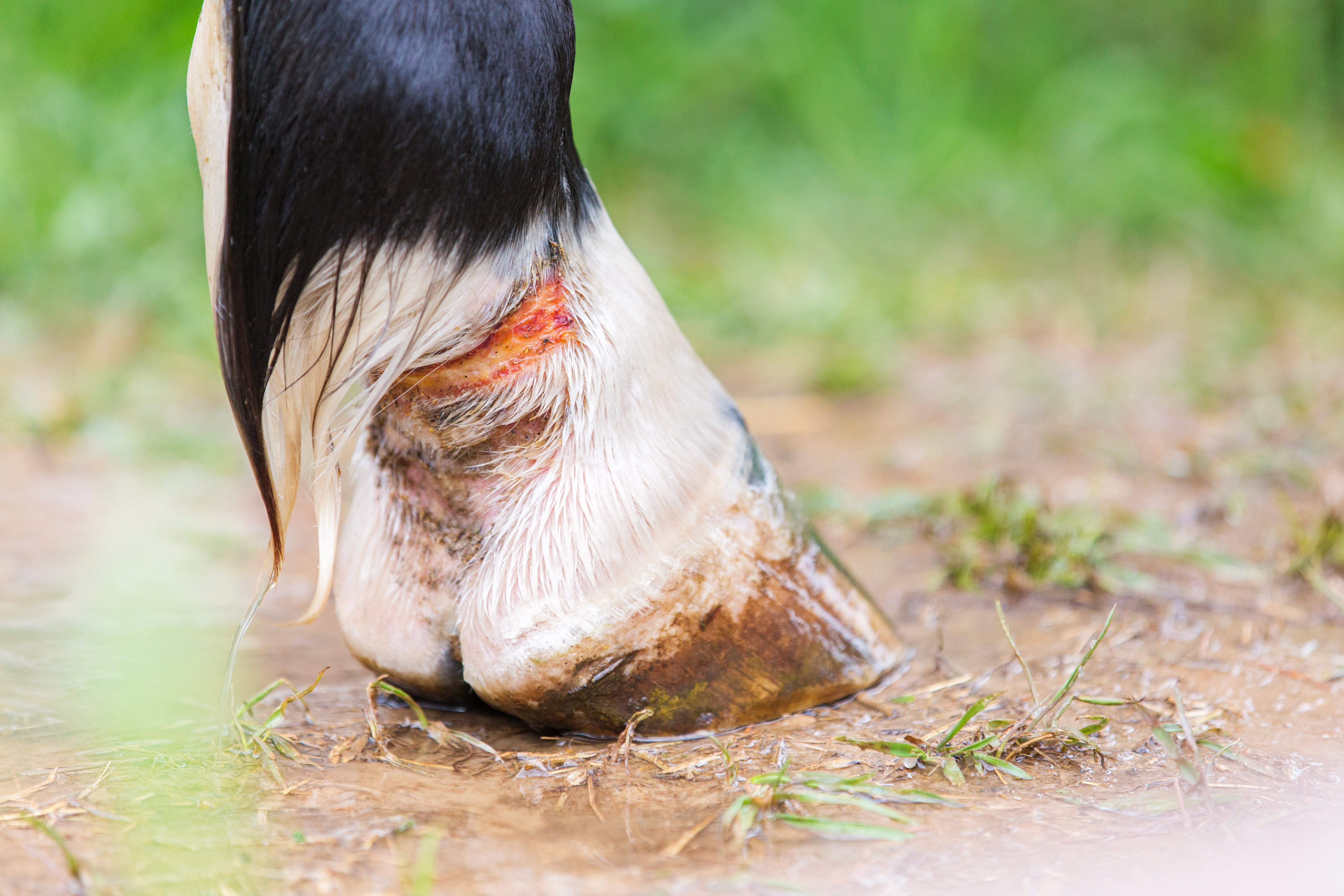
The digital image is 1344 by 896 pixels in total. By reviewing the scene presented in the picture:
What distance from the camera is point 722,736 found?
4.78 feet

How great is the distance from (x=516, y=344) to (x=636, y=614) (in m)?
0.33

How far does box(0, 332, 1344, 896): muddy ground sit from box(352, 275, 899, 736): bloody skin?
0.16 ft

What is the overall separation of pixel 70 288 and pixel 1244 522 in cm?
318

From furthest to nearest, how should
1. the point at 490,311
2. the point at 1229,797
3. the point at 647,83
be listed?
the point at 647,83 → the point at 490,311 → the point at 1229,797

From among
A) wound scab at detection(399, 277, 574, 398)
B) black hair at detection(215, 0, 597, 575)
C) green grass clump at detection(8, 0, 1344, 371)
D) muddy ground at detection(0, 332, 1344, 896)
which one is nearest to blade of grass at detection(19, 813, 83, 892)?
muddy ground at detection(0, 332, 1344, 896)

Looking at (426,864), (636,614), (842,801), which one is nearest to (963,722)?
(842,801)

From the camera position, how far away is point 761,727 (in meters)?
1.49

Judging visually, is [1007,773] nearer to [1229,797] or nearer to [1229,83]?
[1229,797]

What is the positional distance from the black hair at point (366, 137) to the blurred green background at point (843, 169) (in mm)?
1892

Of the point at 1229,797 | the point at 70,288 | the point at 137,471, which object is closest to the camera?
the point at 1229,797

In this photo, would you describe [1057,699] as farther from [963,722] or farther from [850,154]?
[850,154]

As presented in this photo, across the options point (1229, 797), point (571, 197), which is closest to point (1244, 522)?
point (1229, 797)

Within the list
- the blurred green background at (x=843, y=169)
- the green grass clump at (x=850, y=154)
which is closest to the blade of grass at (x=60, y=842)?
the blurred green background at (x=843, y=169)

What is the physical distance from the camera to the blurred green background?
3689 mm
